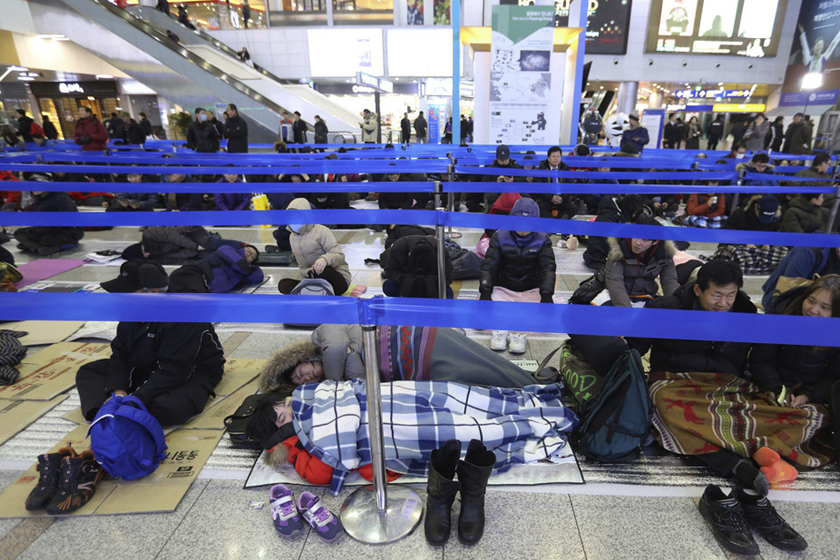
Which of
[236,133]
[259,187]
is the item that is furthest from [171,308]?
[236,133]

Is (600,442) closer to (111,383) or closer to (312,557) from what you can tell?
(312,557)

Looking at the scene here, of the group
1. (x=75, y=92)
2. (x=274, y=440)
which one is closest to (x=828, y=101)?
(x=274, y=440)

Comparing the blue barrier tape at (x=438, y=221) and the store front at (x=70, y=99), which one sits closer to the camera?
the blue barrier tape at (x=438, y=221)

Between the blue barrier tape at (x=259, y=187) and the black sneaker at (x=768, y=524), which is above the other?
the blue barrier tape at (x=259, y=187)

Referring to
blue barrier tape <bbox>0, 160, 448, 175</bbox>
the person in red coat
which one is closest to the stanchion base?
blue barrier tape <bbox>0, 160, 448, 175</bbox>

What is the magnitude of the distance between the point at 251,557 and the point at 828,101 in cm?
2626

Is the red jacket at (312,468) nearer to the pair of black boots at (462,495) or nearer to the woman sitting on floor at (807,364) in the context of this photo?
the pair of black boots at (462,495)

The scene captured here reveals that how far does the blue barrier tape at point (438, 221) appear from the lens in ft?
9.59

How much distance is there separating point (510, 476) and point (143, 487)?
1937 millimetres

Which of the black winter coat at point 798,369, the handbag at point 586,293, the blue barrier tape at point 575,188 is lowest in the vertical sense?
the black winter coat at point 798,369

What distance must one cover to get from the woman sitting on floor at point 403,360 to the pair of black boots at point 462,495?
0.83 m

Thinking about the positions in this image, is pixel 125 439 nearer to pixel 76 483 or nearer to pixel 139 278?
pixel 76 483

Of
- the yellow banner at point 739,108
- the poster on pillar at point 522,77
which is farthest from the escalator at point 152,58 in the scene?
the yellow banner at point 739,108

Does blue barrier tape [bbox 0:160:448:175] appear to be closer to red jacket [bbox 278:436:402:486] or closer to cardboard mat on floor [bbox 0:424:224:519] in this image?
cardboard mat on floor [bbox 0:424:224:519]
